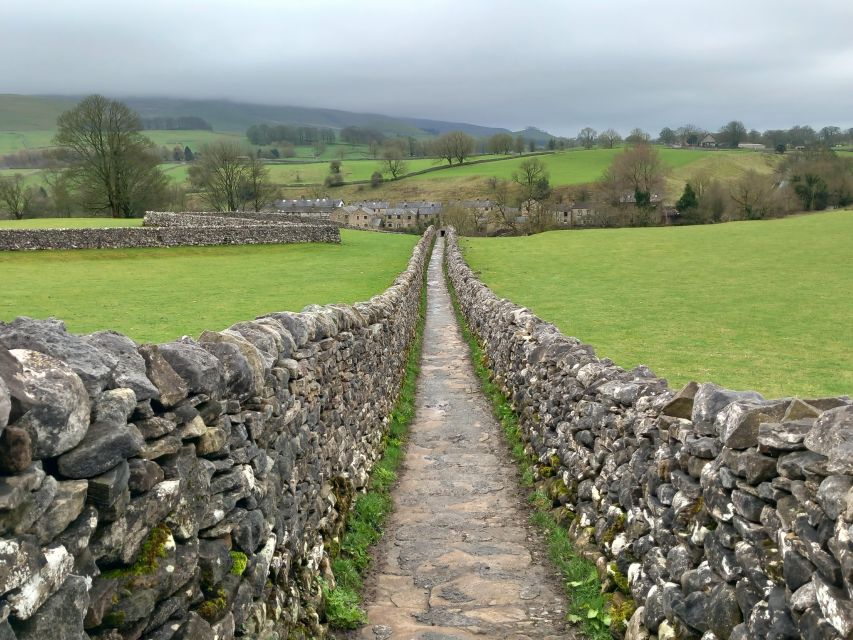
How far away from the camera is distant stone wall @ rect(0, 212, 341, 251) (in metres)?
36.9

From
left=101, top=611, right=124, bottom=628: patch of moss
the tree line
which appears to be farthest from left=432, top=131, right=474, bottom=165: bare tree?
left=101, top=611, right=124, bottom=628: patch of moss

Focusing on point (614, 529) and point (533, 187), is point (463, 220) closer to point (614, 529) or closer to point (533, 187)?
point (533, 187)

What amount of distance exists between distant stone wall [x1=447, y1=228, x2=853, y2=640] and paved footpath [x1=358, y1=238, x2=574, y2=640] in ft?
2.27

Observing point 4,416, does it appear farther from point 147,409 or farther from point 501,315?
point 501,315

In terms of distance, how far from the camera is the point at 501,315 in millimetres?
15320

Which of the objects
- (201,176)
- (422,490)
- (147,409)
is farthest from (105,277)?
(201,176)

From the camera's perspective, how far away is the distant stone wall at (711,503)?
3.27 metres

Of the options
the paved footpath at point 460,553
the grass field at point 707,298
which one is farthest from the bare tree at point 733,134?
the paved footpath at point 460,553

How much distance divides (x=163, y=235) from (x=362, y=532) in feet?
123

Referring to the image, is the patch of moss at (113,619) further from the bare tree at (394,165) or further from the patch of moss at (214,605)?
the bare tree at (394,165)

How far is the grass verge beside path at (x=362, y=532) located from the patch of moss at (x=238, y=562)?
1.81 meters

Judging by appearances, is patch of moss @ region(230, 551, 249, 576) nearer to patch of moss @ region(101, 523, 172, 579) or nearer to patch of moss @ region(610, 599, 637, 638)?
patch of moss @ region(101, 523, 172, 579)

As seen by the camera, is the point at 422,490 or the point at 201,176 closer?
the point at 422,490

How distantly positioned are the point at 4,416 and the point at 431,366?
51.2 ft
